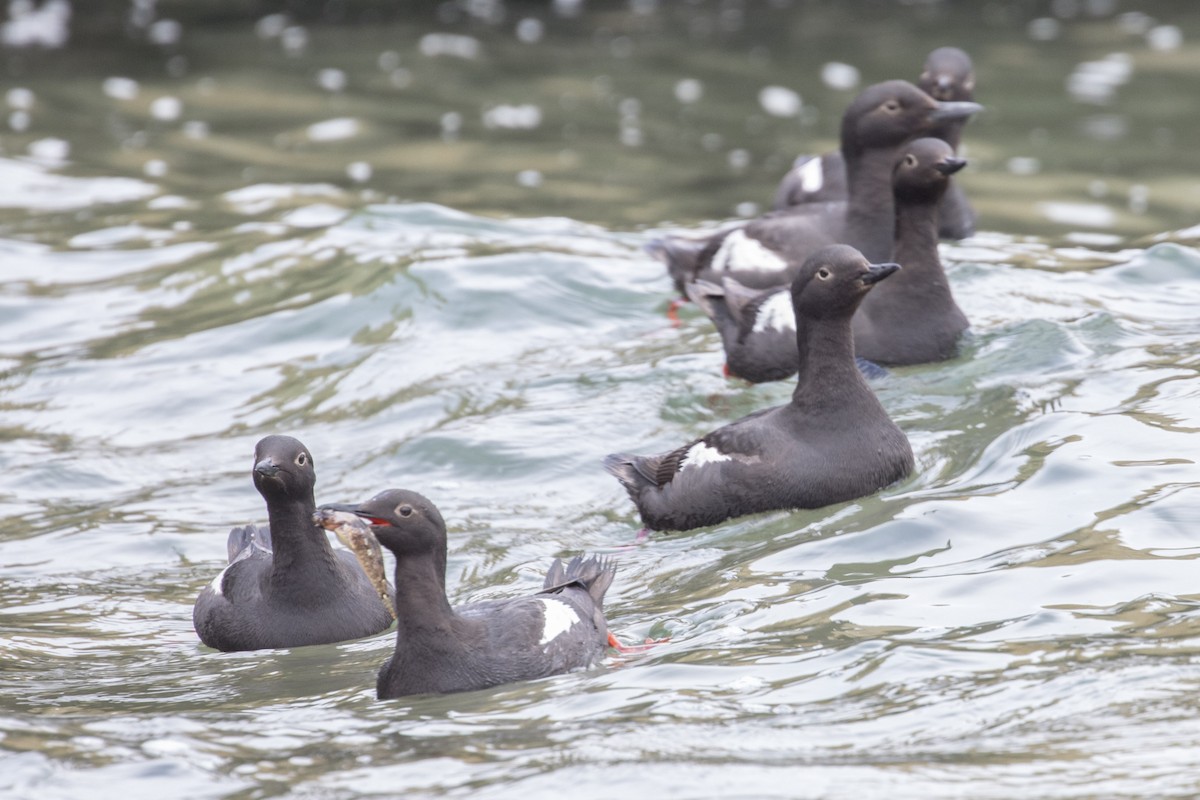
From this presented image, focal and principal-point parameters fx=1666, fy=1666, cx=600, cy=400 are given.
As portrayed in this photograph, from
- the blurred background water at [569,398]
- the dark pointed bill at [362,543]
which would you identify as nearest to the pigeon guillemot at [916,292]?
the blurred background water at [569,398]

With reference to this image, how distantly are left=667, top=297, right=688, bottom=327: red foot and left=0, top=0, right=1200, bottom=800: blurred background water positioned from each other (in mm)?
97

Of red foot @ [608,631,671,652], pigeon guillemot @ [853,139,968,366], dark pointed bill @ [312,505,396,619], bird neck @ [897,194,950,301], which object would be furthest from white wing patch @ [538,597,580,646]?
bird neck @ [897,194,950,301]

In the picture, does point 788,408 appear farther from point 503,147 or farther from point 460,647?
point 503,147

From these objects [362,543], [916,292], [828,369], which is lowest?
[362,543]

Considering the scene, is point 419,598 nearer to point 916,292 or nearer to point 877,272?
point 877,272

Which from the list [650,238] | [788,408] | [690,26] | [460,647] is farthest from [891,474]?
[690,26]

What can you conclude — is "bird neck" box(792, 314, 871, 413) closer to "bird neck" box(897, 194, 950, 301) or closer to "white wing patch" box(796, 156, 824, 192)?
"bird neck" box(897, 194, 950, 301)

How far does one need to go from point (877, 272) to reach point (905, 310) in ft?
6.47

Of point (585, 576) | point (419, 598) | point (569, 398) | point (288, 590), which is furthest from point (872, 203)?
point (419, 598)

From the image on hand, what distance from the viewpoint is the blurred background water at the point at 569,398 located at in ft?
19.8

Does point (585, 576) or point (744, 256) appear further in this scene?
point (744, 256)

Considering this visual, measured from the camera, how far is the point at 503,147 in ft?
60.0

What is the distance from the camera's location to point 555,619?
6863mm

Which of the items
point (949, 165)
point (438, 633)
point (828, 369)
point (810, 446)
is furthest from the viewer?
point (949, 165)
